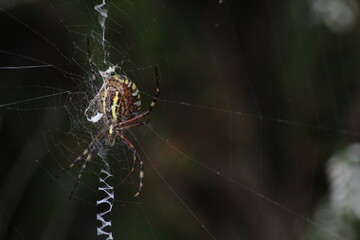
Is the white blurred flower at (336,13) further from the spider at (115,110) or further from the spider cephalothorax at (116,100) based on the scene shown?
the spider cephalothorax at (116,100)

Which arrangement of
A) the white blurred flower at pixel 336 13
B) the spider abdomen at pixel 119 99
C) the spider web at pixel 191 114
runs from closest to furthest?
1. the spider abdomen at pixel 119 99
2. the white blurred flower at pixel 336 13
3. the spider web at pixel 191 114

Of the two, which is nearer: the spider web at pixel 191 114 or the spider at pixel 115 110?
the spider at pixel 115 110

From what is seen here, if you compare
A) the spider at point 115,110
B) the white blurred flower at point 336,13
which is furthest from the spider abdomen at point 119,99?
the white blurred flower at point 336,13

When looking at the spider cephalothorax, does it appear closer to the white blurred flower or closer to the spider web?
the spider web

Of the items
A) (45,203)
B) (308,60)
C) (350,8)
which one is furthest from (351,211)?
(45,203)

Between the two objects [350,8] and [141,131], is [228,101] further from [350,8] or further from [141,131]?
[350,8]

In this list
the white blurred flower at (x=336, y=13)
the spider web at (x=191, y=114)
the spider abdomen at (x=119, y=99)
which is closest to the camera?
the spider abdomen at (x=119, y=99)

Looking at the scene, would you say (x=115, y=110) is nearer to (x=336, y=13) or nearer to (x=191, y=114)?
(x=191, y=114)

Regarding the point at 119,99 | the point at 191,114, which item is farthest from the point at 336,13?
the point at 119,99
